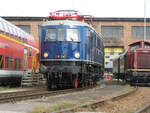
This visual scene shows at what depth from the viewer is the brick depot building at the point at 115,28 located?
141ft

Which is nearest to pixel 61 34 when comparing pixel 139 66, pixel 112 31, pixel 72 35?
pixel 72 35

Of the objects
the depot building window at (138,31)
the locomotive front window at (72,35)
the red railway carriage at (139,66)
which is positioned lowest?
the red railway carriage at (139,66)

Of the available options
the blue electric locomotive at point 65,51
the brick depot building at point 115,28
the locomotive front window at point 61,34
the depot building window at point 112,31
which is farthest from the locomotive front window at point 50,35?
the depot building window at point 112,31

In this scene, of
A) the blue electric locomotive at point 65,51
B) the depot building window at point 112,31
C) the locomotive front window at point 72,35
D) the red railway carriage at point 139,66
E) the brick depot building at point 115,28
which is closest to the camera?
the blue electric locomotive at point 65,51

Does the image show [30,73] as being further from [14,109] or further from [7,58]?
[14,109]

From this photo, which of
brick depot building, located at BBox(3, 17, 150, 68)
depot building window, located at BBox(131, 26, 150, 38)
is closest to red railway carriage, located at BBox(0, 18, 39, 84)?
brick depot building, located at BBox(3, 17, 150, 68)

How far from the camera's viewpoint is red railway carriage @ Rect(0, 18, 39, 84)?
1562 cm

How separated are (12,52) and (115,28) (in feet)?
95.5

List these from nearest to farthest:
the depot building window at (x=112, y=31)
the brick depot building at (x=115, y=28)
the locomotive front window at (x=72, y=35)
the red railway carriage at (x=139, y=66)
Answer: the locomotive front window at (x=72, y=35) → the red railway carriage at (x=139, y=66) → the brick depot building at (x=115, y=28) → the depot building window at (x=112, y=31)

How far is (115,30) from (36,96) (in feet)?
114

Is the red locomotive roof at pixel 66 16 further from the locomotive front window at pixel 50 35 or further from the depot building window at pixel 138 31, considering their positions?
the depot building window at pixel 138 31

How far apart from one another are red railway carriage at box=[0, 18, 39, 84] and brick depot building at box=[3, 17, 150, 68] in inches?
907

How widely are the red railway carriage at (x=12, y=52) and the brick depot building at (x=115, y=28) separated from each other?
23049 millimetres

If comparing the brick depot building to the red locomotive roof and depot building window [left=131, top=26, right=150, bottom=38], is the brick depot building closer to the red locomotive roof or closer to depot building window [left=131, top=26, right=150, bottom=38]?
depot building window [left=131, top=26, right=150, bottom=38]
